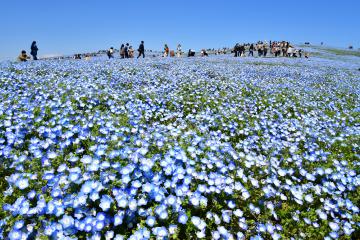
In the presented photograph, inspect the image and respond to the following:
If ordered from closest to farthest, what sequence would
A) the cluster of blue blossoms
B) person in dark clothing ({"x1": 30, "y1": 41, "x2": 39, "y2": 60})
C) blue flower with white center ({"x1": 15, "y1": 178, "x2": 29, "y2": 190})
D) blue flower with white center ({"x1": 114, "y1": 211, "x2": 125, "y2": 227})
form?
blue flower with white center ({"x1": 114, "y1": 211, "x2": 125, "y2": 227})
the cluster of blue blossoms
blue flower with white center ({"x1": 15, "y1": 178, "x2": 29, "y2": 190})
person in dark clothing ({"x1": 30, "y1": 41, "x2": 39, "y2": 60})

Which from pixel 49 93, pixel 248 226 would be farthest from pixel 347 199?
pixel 49 93

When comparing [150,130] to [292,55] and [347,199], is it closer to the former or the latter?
[347,199]

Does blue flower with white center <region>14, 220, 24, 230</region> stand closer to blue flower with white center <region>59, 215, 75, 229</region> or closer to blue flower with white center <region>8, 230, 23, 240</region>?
blue flower with white center <region>8, 230, 23, 240</region>

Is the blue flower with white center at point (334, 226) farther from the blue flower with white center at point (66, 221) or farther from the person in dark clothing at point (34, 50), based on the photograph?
the person in dark clothing at point (34, 50)

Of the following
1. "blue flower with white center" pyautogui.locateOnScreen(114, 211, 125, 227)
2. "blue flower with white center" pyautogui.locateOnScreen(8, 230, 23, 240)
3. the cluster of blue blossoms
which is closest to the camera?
"blue flower with white center" pyautogui.locateOnScreen(8, 230, 23, 240)

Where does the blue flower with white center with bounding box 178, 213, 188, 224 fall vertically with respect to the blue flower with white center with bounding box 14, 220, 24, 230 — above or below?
below

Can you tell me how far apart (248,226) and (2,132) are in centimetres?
414

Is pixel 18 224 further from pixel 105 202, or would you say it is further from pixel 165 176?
pixel 165 176

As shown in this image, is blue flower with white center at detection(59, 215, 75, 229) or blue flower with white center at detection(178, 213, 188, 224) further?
blue flower with white center at detection(178, 213, 188, 224)

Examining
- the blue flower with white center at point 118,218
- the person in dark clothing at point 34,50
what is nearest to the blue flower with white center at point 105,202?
the blue flower with white center at point 118,218

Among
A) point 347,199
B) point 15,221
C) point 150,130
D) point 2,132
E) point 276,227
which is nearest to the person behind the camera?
point 15,221

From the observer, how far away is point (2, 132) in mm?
5008

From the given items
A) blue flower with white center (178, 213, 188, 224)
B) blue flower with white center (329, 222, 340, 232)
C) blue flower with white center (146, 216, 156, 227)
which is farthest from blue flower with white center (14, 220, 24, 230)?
blue flower with white center (329, 222, 340, 232)

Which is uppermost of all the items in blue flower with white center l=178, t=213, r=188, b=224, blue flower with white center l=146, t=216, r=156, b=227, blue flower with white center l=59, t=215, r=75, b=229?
blue flower with white center l=59, t=215, r=75, b=229
